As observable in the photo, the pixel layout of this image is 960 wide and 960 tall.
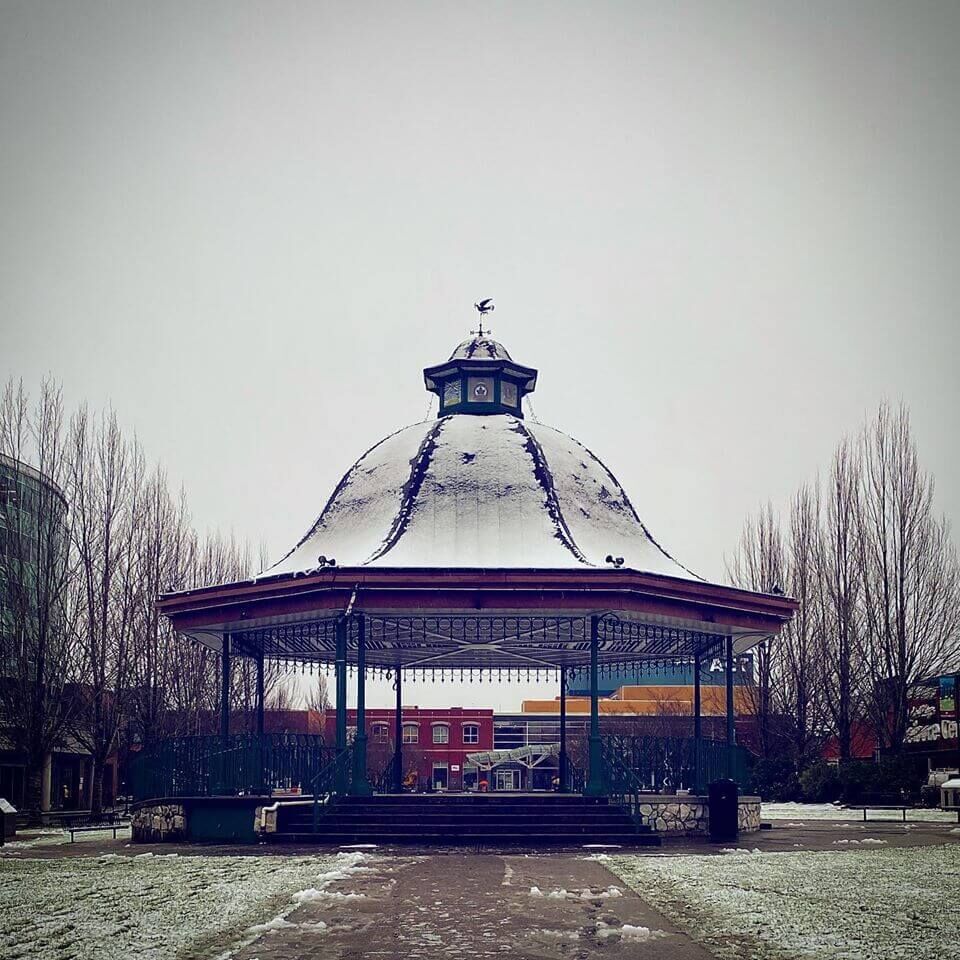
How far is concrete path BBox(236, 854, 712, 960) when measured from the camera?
1083 centimetres

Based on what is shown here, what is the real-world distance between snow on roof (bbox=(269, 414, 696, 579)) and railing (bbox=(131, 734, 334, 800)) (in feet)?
11.4

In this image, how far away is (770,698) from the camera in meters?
50.0

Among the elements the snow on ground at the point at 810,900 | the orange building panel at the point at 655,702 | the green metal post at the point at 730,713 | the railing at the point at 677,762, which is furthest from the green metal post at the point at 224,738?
the orange building panel at the point at 655,702

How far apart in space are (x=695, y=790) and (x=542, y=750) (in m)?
42.5

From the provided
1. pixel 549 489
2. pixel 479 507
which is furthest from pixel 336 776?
pixel 549 489

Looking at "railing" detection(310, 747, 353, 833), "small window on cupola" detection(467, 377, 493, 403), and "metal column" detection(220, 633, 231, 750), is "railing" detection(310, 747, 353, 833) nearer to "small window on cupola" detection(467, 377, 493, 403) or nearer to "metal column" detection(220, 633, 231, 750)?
"metal column" detection(220, 633, 231, 750)

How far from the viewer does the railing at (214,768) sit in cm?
2425

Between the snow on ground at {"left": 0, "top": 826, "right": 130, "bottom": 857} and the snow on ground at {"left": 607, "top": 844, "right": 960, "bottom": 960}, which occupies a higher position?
the snow on ground at {"left": 607, "top": 844, "right": 960, "bottom": 960}

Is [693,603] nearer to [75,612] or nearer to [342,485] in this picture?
[342,485]

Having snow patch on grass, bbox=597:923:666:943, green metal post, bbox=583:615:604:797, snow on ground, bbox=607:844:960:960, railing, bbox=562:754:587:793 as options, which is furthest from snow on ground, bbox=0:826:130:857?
snow patch on grass, bbox=597:923:666:943

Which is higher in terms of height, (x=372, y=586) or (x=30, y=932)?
(x=372, y=586)

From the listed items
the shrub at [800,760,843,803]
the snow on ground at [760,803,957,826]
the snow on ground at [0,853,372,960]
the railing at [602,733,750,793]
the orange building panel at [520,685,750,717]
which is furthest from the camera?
the orange building panel at [520,685,750,717]

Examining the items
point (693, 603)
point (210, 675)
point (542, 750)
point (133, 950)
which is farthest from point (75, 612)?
point (542, 750)

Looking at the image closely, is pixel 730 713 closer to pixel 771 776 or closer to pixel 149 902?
pixel 149 902
